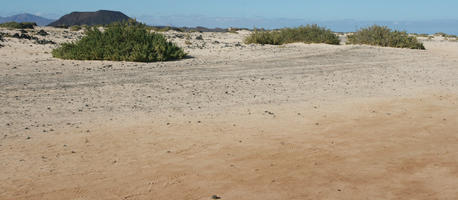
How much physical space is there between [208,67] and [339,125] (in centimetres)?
857

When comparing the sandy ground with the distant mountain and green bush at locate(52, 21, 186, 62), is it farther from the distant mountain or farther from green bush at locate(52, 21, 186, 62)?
the distant mountain

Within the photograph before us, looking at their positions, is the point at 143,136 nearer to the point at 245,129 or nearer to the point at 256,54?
the point at 245,129

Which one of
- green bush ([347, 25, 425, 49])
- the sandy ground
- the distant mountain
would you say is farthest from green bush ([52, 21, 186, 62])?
the distant mountain

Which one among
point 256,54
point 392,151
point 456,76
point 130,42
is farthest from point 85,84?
point 456,76

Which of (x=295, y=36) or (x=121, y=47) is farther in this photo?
(x=295, y=36)

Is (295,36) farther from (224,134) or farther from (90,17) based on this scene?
(90,17)

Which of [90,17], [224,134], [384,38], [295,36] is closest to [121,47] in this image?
[224,134]

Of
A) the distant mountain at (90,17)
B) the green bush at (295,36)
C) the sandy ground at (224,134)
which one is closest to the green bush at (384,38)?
the green bush at (295,36)

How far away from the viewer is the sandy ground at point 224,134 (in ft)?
18.5

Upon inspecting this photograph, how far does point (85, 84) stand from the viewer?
12.5 m

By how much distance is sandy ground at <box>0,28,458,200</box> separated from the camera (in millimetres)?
5637

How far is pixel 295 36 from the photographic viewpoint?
1265 inches

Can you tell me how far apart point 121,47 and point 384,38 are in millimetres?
18076

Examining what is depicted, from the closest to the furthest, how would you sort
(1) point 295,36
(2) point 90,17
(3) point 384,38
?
(3) point 384,38 → (1) point 295,36 → (2) point 90,17
